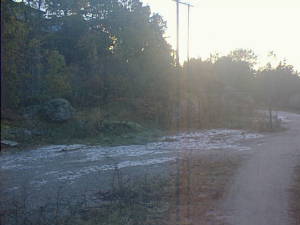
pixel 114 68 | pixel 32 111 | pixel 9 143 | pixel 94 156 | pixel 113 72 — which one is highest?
pixel 114 68

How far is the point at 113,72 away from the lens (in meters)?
37.5

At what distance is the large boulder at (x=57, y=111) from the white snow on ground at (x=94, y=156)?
6199 mm

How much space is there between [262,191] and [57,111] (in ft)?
59.6

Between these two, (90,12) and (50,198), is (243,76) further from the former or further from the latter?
(50,198)

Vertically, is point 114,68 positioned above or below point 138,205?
above

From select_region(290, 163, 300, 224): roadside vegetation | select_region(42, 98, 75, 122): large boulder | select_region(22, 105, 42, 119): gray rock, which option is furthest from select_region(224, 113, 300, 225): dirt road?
select_region(22, 105, 42, 119): gray rock

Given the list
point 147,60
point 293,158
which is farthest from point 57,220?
point 147,60

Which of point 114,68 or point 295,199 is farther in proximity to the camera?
point 114,68

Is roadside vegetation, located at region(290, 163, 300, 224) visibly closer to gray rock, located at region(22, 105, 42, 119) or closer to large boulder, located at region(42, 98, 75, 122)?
large boulder, located at region(42, 98, 75, 122)

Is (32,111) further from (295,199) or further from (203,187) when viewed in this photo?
(295,199)

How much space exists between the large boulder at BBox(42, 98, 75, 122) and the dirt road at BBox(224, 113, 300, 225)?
13.2 meters

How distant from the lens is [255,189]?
9.45 metres

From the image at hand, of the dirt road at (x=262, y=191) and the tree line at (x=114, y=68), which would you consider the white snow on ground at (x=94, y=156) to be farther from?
the tree line at (x=114, y=68)

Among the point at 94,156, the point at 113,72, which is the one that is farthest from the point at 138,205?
the point at 113,72
